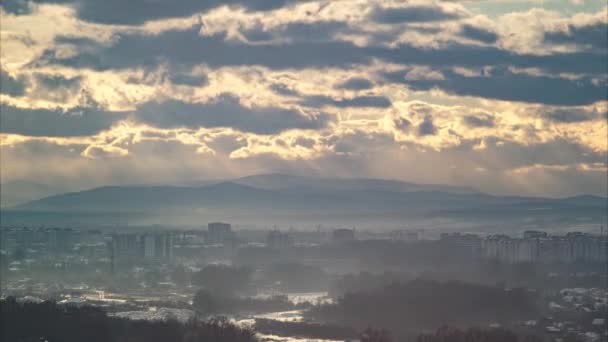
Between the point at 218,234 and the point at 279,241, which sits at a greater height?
the point at 218,234

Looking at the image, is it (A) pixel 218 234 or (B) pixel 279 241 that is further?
(A) pixel 218 234

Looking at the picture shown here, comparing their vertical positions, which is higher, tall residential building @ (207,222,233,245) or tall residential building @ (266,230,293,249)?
tall residential building @ (207,222,233,245)

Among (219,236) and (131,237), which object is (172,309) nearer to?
(131,237)

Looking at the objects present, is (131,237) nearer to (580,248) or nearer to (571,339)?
(580,248)

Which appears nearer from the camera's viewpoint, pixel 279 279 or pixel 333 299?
pixel 333 299

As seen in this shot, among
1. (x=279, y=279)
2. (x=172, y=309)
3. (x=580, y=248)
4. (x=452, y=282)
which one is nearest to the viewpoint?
(x=172, y=309)

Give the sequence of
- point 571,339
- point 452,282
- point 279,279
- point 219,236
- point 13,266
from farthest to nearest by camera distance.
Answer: point 219,236 < point 13,266 < point 279,279 < point 452,282 < point 571,339

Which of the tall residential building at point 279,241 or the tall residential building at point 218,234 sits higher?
the tall residential building at point 218,234

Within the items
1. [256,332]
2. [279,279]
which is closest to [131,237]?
[279,279]

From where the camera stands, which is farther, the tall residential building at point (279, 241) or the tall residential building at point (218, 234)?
the tall residential building at point (218, 234)

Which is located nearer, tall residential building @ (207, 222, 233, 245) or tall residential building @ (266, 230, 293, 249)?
tall residential building @ (266, 230, 293, 249)
